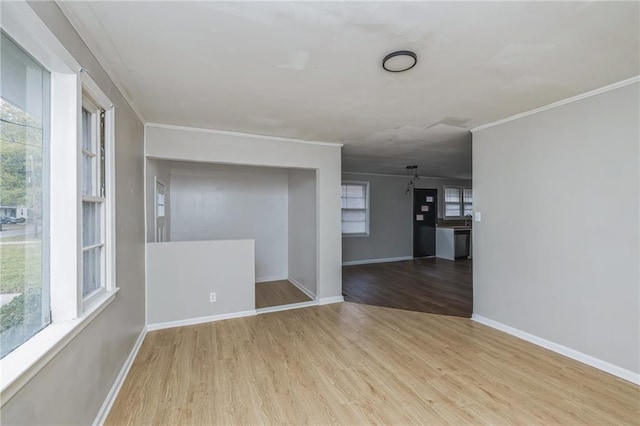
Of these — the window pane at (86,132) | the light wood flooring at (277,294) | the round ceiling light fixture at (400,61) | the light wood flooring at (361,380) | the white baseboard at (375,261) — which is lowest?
the light wood flooring at (361,380)

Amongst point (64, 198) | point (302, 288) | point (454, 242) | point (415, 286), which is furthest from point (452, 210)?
point (64, 198)

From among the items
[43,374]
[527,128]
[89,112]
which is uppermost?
[527,128]

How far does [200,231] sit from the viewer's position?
16.8ft

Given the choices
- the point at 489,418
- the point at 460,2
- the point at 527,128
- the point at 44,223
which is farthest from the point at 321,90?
the point at 489,418

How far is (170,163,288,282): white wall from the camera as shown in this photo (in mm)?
4984

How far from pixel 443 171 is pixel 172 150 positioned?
6034mm

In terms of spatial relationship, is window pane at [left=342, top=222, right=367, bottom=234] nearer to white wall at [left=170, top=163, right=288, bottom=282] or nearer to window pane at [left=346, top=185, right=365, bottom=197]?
window pane at [left=346, top=185, right=365, bottom=197]

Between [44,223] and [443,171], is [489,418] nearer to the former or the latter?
[44,223]

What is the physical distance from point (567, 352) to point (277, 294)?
3.63 meters

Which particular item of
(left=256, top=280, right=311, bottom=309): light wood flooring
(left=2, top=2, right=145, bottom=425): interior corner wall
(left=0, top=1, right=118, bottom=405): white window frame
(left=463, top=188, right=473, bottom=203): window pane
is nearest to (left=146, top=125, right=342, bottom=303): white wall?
(left=2, top=2, right=145, bottom=425): interior corner wall

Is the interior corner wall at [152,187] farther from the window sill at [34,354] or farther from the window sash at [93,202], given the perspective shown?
the window sill at [34,354]

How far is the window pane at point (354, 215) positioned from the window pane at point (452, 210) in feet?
9.37

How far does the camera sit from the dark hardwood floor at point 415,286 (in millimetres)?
4199

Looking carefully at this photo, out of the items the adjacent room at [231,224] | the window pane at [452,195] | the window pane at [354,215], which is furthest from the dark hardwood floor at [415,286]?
the window pane at [452,195]
